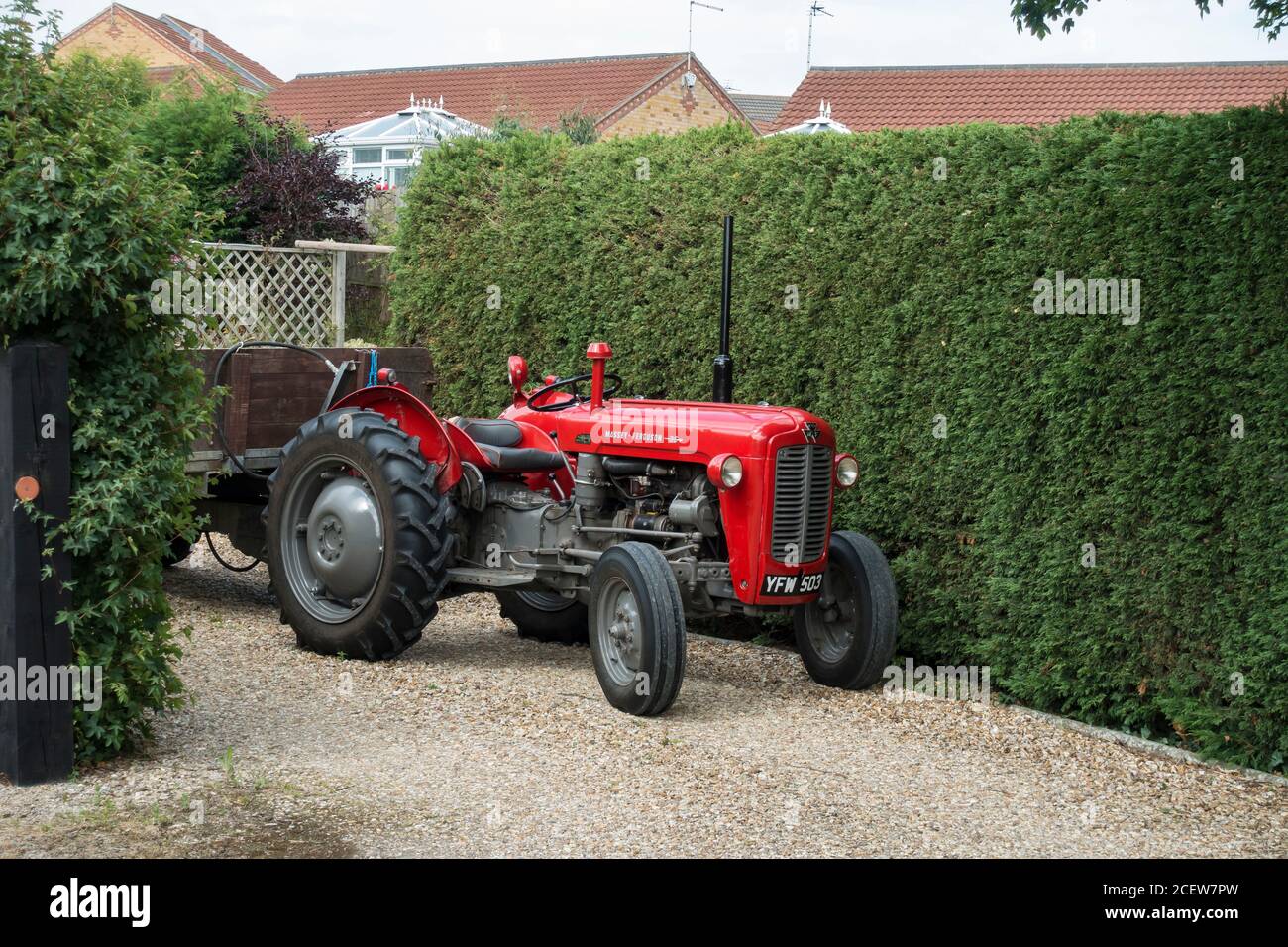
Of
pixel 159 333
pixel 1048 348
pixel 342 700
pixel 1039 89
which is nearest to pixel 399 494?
pixel 342 700

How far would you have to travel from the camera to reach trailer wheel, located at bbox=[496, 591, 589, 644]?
773 cm

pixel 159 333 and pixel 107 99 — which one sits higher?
pixel 107 99

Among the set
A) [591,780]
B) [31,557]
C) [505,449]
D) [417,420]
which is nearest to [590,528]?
[505,449]

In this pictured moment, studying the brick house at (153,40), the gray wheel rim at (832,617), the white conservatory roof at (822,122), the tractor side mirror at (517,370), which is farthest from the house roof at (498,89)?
the gray wheel rim at (832,617)

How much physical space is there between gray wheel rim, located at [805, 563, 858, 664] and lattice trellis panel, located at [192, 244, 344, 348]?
5299 millimetres

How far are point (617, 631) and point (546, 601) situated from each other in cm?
156

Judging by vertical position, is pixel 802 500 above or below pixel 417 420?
below

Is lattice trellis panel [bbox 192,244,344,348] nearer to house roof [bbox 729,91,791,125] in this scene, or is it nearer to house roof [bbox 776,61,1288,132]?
house roof [bbox 776,61,1288,132]

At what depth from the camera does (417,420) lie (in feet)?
24.2

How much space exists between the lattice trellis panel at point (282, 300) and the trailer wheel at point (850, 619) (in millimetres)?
5322

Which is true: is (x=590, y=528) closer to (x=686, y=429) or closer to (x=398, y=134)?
(x=686, y=429)

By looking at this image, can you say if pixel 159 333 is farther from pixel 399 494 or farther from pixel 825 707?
pixel 825 707

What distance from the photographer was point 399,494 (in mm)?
6875

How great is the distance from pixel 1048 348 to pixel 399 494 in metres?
3.17
